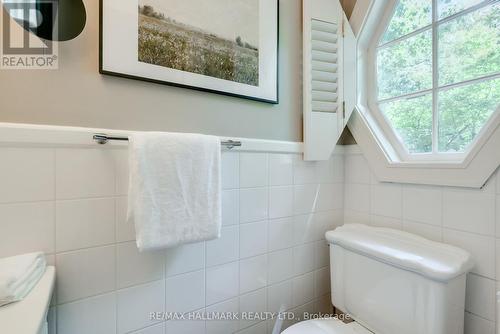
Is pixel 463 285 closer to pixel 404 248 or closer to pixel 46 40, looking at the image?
pixel 404 248

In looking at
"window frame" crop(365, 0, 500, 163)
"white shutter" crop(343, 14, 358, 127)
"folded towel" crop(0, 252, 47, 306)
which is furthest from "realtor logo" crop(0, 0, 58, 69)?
"window frame" crop(365, 0, 500, 163)

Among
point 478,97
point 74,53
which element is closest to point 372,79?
point 478,97

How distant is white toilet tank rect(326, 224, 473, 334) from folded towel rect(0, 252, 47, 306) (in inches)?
43.5

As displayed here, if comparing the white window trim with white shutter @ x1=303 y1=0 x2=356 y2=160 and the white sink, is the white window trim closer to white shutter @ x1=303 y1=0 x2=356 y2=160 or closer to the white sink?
white shutter @ x1=303 y1=0 x2=356 y2=160

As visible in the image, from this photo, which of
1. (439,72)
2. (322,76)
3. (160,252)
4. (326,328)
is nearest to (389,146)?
(439,72)

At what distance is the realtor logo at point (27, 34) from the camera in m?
0.72

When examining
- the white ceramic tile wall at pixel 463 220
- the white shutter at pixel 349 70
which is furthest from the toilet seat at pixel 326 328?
the white shutter at pixel 349 70

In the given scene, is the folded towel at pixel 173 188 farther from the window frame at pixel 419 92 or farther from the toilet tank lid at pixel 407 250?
the window frame at pixel 419 92

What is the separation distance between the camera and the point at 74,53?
31.4 inches

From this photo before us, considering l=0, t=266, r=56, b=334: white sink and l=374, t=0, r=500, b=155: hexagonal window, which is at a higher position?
l=374, t=0, r=500, b=155: hexagonal window

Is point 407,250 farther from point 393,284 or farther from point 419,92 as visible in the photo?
point 419,92

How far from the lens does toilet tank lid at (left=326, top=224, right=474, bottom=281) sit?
85cm

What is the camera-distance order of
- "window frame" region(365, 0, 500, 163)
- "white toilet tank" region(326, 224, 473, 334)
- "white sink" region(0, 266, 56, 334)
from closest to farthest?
"white sink" region(0, 266, 56, 334), "white toilet tank" region(326, 224, 473, 334), "window frame" region(365, 0, 500, 163)

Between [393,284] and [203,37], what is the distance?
1.23 metres
